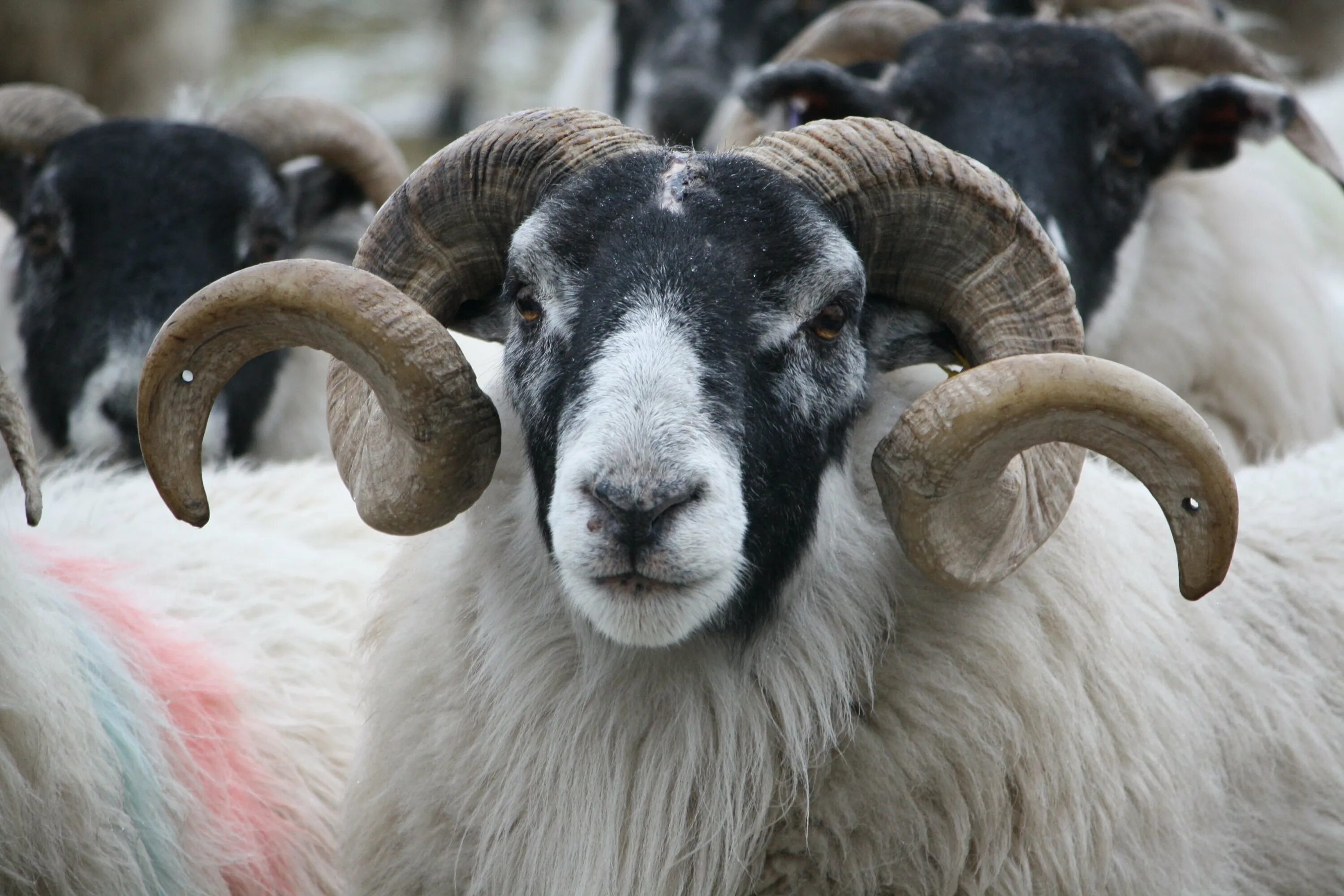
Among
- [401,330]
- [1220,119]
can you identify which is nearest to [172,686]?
[401,330]

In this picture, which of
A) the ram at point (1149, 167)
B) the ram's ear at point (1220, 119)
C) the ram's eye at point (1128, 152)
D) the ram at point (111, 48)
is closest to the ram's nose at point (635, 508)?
the ram at point (1149, 167)

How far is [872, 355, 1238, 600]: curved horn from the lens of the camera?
2.63 metres

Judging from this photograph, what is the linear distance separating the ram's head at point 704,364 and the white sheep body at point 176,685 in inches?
21.7

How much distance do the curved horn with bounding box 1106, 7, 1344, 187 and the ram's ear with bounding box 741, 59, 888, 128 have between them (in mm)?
1119

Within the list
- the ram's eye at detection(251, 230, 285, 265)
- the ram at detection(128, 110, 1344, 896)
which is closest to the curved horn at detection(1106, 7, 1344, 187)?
the ram at detection(128, 110, 1344, 896)

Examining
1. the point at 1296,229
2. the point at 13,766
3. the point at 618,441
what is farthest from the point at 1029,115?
the point at 13,766

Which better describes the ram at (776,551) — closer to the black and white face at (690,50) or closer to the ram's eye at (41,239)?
the ram's eye at (41,239)

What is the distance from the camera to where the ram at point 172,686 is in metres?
3.03

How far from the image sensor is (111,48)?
32.3 feet

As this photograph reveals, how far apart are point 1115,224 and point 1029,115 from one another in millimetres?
550

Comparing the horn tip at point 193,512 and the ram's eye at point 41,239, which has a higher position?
the horn tip at point 193,512

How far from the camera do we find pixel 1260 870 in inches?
127

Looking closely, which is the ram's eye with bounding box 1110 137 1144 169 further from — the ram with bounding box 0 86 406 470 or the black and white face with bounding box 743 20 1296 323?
the ram with bounding box 0 86 406 470

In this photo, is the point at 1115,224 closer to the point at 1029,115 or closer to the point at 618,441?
the point at 1029,115
